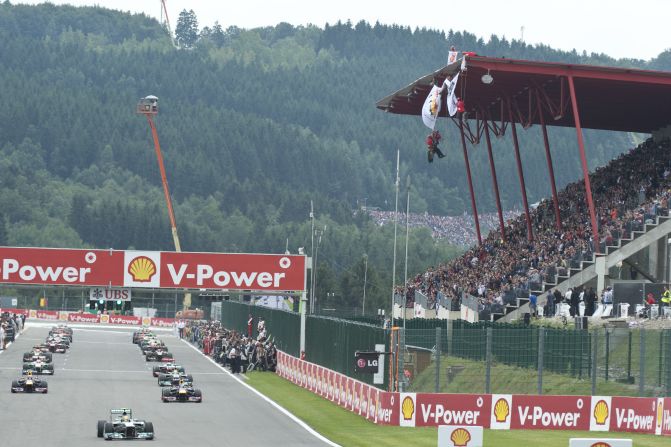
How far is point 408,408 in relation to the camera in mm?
30656

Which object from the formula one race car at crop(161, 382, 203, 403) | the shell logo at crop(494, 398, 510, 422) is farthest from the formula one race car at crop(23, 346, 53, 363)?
the shell logo at crop(494, 398, 510, 422)

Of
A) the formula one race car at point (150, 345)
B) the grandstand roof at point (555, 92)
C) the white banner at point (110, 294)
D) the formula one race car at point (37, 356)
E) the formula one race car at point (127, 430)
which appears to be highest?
the grandstand roof at point (555, 92)

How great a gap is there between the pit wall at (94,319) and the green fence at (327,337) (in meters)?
59.4

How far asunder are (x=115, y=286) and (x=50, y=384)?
11630 millimetres

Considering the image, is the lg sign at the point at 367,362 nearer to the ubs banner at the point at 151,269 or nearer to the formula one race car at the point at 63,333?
the ubs banner at the point at 151,269

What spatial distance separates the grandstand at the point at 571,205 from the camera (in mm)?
51906

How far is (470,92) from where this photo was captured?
6091cm

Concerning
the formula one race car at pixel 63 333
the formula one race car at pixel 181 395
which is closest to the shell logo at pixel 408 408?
the formula one race car at pixel 181 395

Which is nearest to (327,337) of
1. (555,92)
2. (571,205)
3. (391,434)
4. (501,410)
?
(501,410)

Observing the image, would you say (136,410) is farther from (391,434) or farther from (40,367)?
(40,367)

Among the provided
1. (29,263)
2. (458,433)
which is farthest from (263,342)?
(458,433)

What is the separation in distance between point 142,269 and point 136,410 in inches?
851

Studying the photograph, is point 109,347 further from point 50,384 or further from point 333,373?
point 333,373

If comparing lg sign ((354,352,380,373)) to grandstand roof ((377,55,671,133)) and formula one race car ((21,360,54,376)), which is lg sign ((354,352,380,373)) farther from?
grandstand roof ((377,55,671,133))
